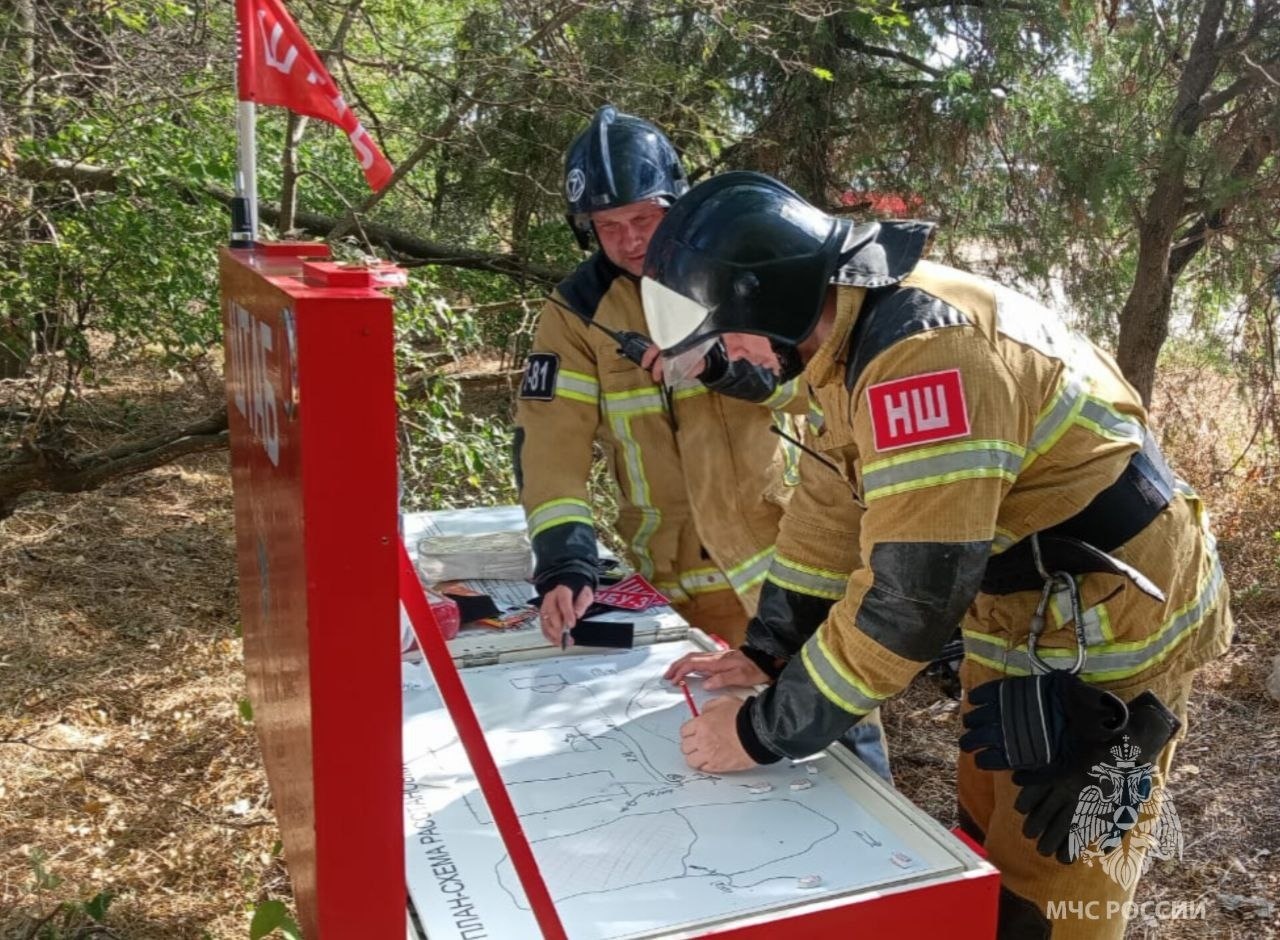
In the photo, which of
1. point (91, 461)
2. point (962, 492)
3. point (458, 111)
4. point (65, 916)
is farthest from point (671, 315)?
point (91, 461)

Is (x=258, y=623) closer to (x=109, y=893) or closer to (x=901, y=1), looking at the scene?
(x=109, y=893)

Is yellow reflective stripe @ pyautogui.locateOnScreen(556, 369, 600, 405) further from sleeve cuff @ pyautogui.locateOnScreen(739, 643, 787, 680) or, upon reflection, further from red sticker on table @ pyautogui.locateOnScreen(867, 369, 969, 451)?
red sticker on table @ pyautogui.locateOnScreen(867, 369, 969, 451)

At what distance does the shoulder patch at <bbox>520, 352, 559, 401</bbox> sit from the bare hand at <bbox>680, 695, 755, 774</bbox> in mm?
1125

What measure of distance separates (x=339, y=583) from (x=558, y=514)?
5.19 feet

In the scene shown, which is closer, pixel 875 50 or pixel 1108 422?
pixel 1108 422

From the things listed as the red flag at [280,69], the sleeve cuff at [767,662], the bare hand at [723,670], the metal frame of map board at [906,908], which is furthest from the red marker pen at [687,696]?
the red flag at [280,69]

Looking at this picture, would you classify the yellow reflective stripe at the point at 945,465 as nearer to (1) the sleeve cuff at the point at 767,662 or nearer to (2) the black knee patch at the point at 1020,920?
(1) the sleeve cuff at the point at 767,662

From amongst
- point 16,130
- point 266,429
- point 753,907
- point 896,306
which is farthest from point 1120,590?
point 16,130

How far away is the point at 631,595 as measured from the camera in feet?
9.11

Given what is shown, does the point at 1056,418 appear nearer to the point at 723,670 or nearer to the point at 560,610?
the point at 723,670

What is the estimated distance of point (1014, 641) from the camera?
2.02 meters

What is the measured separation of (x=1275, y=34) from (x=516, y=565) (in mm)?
4893

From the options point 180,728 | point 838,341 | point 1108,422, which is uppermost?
point 838,341

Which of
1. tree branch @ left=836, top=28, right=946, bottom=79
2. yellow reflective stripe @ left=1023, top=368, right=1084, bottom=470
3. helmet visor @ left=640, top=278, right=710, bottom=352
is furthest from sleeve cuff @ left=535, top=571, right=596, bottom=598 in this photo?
tree branch @ left=836, top=28, right=946, bottom=79
